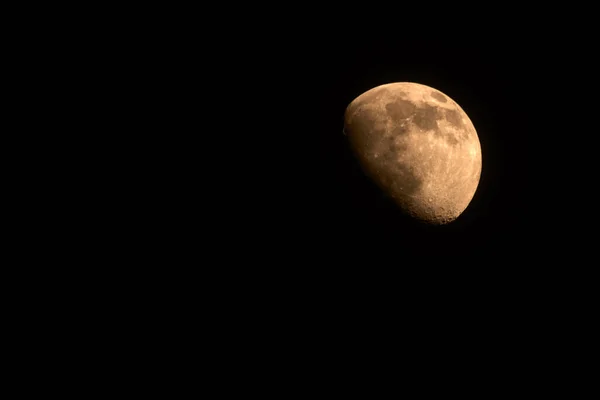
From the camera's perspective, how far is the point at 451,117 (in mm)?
1722

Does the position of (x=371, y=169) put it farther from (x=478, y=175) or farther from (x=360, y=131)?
(x=478, y=175)

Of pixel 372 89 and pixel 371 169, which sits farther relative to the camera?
pixel 372 89

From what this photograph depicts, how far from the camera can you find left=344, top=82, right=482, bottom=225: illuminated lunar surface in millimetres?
1614

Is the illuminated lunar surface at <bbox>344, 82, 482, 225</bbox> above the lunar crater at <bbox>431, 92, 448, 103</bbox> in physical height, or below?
below

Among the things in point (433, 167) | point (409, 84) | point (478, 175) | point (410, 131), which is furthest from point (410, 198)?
point (409, 84)

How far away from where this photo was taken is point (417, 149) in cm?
160

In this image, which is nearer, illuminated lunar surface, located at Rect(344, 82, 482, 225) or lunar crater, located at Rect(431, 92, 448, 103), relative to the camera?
illuminated lunar surface, located at Rect(344, 82, 482, 225)

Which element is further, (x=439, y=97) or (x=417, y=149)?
(x=439, y=97)

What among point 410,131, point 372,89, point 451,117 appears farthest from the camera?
point 372,89

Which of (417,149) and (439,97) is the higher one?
(439,97)

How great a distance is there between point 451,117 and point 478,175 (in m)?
0.29

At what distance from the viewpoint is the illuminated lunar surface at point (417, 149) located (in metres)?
1.61

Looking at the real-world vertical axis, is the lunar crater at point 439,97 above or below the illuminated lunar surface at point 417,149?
above

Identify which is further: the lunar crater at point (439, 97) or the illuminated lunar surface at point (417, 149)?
the lunar crater at point (439, 97)
